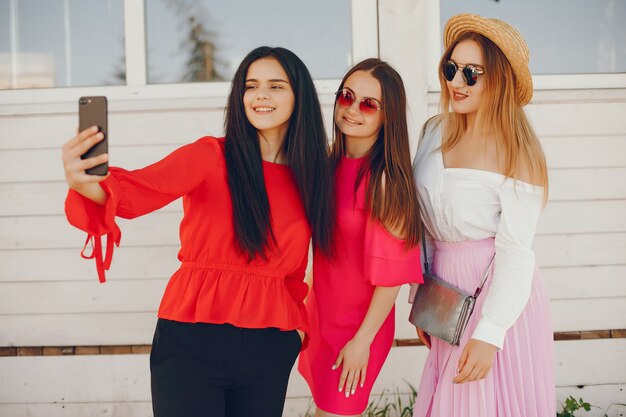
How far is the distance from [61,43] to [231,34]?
95cm

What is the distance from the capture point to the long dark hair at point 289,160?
6.61 feet

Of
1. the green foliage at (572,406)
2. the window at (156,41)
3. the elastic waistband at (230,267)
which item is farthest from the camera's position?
the window at (156,41)

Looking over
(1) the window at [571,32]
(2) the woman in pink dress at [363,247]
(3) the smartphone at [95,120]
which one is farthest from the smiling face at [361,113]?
(1) the window at [571,32]

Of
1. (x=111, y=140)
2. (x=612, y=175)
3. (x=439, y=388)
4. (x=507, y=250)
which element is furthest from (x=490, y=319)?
(x=111, y=140)

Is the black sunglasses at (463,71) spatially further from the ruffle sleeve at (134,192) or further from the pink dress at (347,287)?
the ruffle sleeve at (134,192)

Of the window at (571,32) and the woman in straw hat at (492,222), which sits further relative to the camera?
the window at (571,32)

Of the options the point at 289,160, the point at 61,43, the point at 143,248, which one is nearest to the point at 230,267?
the point at 289,160

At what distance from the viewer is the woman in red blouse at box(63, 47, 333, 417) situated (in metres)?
1.94

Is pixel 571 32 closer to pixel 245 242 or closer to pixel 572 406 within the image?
pixel 572 406

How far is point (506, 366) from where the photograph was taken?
2.21m

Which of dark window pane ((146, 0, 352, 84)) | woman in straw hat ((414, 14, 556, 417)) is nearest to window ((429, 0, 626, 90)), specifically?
dark window pane ((146, 0, 352, 84))

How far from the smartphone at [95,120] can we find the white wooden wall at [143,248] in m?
1.94

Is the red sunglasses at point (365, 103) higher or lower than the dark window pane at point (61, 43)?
lower

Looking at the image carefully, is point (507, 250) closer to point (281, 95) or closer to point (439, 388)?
point (439, 388)
